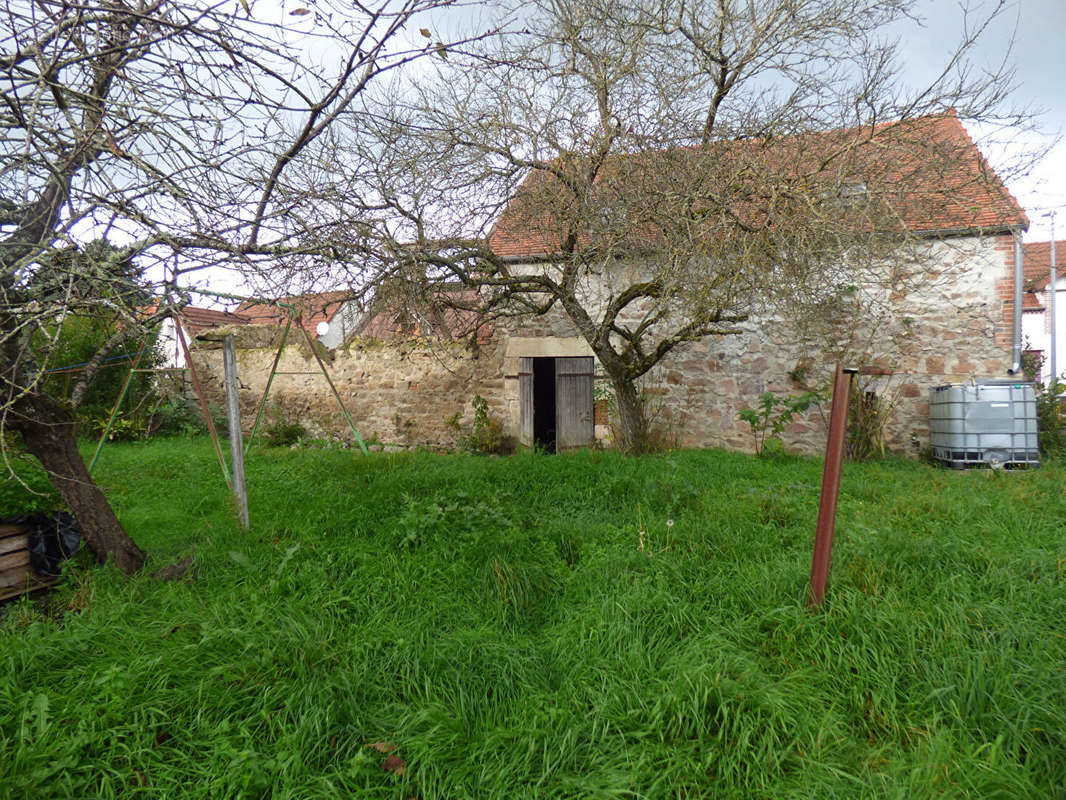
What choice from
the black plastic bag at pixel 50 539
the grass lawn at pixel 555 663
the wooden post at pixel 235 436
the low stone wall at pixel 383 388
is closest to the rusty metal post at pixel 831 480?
the grass lawn at pixel 555 663

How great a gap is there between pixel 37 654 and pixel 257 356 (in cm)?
815

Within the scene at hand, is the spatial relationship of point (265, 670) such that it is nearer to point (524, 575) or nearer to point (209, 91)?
point (524, 575)

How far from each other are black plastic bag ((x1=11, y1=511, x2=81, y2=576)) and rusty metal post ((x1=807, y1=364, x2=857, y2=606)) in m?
4.33

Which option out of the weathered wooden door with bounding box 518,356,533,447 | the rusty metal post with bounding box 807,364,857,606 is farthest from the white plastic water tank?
the weathered wooden door with bounding box 518,356,533,447

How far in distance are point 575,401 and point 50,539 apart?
6.13m

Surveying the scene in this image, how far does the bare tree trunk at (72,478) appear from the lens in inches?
119

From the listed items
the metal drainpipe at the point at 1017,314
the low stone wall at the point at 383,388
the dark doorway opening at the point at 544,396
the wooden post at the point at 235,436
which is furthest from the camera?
the dark doorway opening at the point at 544,396

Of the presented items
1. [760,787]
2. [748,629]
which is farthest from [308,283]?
[760,787]

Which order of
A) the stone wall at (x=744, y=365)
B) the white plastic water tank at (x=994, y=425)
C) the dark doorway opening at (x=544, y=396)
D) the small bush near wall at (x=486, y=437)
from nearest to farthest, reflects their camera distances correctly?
the white plastic water tank at (x=994, y=425) < the stone wall at (x=744, y=365) < the small bush near wall at (x=486, y=437) < the dark doorway opening at (x=544, y=396)

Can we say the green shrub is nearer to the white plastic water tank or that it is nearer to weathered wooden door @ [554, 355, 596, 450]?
the white plastic water tank

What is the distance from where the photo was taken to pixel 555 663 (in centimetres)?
236

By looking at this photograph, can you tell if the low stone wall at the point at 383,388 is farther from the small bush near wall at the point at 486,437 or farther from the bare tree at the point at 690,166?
the bare tree at the point at 690,166

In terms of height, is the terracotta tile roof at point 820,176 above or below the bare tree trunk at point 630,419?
above

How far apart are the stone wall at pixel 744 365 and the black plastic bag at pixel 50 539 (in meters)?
3.62
